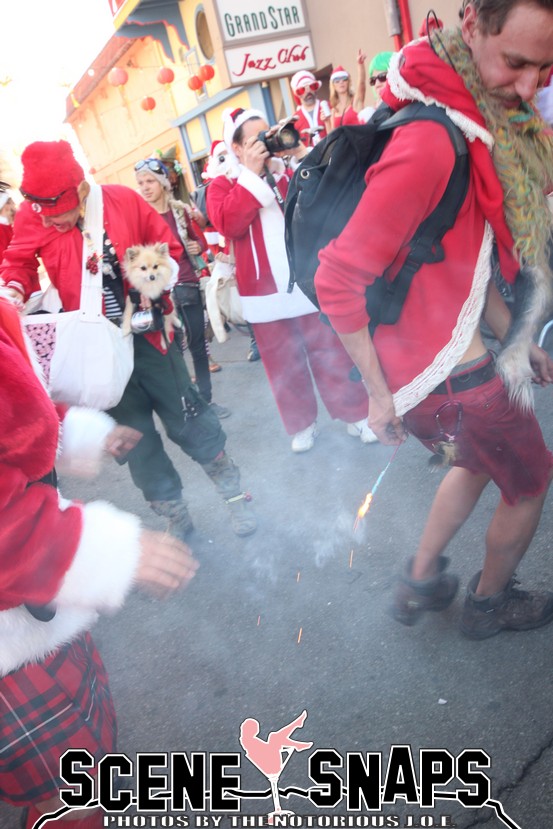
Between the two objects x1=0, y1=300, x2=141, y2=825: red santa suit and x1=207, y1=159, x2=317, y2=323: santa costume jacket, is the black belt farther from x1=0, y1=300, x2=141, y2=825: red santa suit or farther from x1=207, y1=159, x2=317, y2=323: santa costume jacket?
x1=207, y1=159, x2=317, y2=323: santa costume jacket

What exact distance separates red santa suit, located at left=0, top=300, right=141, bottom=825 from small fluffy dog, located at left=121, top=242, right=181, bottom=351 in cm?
152

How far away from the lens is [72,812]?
143 cm

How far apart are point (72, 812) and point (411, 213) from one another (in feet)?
5.35

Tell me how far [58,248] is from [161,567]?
6.65 ft

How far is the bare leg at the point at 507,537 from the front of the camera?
1990 millimetres

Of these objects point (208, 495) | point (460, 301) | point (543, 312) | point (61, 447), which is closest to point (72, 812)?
point (61, 447)

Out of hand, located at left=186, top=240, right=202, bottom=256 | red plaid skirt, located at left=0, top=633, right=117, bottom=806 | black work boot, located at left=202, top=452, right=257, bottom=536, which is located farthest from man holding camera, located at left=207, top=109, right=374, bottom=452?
red plaid skirt, located at left=0, top=633, right=117, bottom=806

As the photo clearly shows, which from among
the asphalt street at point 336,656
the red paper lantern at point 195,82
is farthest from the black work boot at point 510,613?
the red paper lantern at point 195,82

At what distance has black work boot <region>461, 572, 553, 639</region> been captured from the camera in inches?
87.5

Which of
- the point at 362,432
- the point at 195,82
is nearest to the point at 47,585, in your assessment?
the point at 362,432

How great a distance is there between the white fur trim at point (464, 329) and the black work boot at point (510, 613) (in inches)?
35.4

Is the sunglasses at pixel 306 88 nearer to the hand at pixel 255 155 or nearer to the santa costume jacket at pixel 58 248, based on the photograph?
the hand at pixel 255 155

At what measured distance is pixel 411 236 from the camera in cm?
164

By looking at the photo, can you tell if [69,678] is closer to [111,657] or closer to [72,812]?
[72,812]
